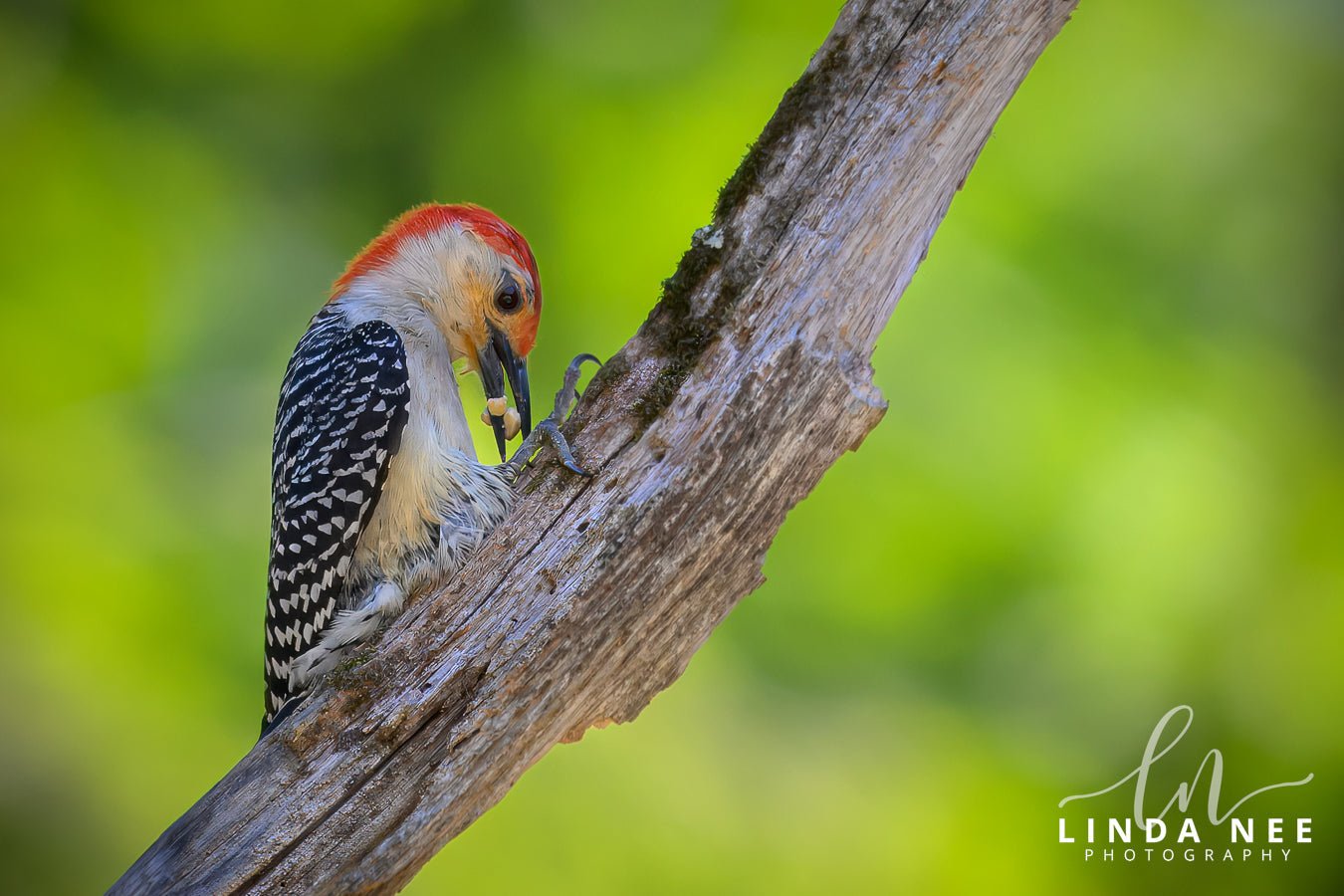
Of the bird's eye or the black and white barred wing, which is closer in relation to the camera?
the black and white barred wing

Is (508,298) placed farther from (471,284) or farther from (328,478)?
(328,478)

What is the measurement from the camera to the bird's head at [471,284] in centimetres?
409

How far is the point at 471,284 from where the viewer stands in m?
4.09

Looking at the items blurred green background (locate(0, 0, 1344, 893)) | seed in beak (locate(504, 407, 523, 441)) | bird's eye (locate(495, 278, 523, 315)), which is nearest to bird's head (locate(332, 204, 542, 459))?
bird's eye (locate(495, 278, 523, 315))

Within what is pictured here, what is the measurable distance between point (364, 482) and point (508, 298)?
3.27 ft

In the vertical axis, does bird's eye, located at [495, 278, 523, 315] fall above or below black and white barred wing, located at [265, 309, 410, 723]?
above

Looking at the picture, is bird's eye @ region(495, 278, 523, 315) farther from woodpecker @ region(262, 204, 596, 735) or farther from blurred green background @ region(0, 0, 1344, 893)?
blurred green background @ region(0, 0, 1344, 893)

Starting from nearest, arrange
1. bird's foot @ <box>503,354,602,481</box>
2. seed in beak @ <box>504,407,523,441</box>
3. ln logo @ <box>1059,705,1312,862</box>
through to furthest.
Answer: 1. bird's foot @ <box>503,354,602,481</box>
2. seed in beak @ <box>504,407,523,441</box>
3. ln logo @ <box>1059,705,1312,862</box>

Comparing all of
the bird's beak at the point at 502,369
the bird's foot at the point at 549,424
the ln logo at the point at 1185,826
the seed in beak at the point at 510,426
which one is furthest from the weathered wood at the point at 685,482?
the ln logo at the point at 1185,826

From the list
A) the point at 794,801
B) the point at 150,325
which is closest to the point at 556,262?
the point at 150,325

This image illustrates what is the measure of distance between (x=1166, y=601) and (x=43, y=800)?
20.2 feet

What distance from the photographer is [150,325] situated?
20.5 ft

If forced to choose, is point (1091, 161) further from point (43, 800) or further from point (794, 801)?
point (43, 800)

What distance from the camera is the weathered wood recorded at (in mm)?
2814
